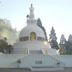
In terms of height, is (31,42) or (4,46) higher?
(31,42)

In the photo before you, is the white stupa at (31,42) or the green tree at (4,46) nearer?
the white stupa at (31,42)

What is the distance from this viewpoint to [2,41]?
48.5 m

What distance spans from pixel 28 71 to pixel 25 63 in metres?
0.95

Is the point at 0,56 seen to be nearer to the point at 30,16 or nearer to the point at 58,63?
the point at 58,63

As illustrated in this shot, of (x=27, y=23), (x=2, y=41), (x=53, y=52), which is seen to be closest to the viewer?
(x=53, y=52)

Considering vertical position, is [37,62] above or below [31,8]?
below

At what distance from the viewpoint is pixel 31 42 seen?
129ft

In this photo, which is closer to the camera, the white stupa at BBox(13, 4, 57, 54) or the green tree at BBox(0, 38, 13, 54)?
the white stupa at BBox(13, 4, 57, 54)

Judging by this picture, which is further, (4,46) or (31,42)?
(4,46)

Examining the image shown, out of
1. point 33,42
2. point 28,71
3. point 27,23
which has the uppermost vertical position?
point 27,23

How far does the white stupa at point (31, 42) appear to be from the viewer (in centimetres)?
3794

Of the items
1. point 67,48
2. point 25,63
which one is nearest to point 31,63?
→ point 25,63

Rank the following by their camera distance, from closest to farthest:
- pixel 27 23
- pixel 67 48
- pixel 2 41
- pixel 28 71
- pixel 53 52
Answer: pixel 28 71
pixel 53 52
pixel 27 23
pixel 2 41
pixel 67 48

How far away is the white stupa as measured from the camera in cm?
3794
